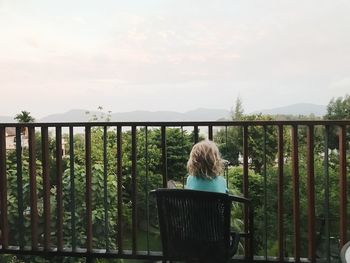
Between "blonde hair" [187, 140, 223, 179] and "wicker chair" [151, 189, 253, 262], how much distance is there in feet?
1.11

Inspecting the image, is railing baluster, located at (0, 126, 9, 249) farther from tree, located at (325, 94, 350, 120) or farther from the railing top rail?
tree, located at (325, 94, 350, 120)

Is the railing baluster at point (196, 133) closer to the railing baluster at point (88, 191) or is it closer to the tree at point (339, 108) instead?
the railing baluster at point (88, 191)

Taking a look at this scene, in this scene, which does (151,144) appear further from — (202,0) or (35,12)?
(202,0)

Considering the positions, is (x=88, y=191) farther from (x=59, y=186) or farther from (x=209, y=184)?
(x=209, y=184)

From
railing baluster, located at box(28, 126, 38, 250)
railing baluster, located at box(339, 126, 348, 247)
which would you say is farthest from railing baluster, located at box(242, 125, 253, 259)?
railing baluster, located at box(28, 126, 38, 250)

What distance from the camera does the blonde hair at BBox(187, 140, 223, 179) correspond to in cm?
228

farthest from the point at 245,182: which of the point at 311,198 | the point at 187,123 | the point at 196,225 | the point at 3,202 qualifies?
the point at 3,202

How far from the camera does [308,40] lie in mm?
6375

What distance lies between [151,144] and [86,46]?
3250 mm

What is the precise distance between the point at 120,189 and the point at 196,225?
977 mm

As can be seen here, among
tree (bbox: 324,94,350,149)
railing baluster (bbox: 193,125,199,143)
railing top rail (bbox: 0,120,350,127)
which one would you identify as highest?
tree (bbox: 324,94,350,149)

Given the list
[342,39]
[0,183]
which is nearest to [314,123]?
[0,183]

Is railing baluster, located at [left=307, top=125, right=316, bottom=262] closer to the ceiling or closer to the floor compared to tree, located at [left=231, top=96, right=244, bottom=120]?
closer to the floor

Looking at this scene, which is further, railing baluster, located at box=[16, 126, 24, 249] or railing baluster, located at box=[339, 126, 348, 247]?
railing baluster, located at box=[16, 126, 24, 249]
